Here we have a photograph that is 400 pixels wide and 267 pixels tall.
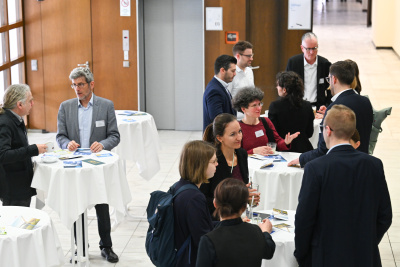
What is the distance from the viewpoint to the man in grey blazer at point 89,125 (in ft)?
19.7

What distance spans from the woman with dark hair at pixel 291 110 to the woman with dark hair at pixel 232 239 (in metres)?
2.93

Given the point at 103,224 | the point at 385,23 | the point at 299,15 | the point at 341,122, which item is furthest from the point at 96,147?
the point at 385,23

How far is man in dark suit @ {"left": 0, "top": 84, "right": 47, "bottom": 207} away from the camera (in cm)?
533

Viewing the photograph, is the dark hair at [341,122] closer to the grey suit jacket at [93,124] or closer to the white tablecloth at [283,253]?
the white tablecloth at [283,253]

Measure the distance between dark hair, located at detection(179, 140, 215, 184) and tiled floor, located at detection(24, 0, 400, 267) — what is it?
8.24ft

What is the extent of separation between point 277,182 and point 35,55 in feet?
22.2

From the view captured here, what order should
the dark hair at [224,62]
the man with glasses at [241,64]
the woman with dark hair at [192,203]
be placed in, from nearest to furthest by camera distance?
1. the woman with dark hair at [192,203]
2. the dark hair at [224,62]
3. the man with glasses at [241,64]

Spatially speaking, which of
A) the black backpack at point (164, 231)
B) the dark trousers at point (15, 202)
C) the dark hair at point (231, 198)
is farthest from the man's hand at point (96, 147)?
the dark hair at point (231, 198)

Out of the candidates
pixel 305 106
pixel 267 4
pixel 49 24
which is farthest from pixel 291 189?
pixel 49 24

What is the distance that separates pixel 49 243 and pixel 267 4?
24.9 ft

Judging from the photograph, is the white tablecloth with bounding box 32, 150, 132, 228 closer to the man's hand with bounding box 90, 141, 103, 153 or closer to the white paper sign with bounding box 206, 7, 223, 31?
the man's hand with bounding box 90, 141, 103, 153

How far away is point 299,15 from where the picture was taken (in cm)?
1108

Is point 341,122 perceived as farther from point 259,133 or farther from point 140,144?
point 140,144

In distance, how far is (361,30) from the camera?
24.7 m
